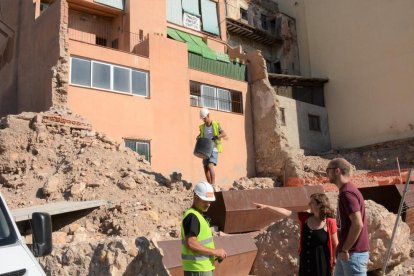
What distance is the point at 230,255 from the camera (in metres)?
5.69

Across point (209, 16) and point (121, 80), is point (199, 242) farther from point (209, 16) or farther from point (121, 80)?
point (209, 16)

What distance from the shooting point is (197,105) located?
57.6 ft

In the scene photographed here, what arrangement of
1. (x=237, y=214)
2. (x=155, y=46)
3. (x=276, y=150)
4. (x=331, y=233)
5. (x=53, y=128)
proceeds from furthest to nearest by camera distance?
(x=276, y=150)
(x=155, y=46)
(x=53, y=128)
(x=237, y=214)
(x=331, y=233)

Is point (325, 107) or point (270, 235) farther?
point (325, 107)

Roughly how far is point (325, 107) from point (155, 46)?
1296cm

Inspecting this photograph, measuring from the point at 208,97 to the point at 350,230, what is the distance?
1479 centimetres

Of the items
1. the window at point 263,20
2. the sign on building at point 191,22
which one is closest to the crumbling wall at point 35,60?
the sign on building at point 191,22

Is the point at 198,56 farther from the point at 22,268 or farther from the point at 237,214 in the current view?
the point at 22,268

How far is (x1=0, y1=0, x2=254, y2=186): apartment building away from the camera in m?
14.2

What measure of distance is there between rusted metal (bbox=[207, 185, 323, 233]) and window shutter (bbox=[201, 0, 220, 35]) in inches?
640

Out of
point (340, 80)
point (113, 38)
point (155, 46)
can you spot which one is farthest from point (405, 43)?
point (113, 38)

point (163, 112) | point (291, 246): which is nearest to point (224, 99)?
point (163, 112)

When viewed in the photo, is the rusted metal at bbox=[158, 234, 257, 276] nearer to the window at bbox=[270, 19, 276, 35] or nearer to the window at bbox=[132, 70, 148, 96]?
the window at bbox=[132, 70, 148, 96]

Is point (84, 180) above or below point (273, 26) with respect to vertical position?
below
